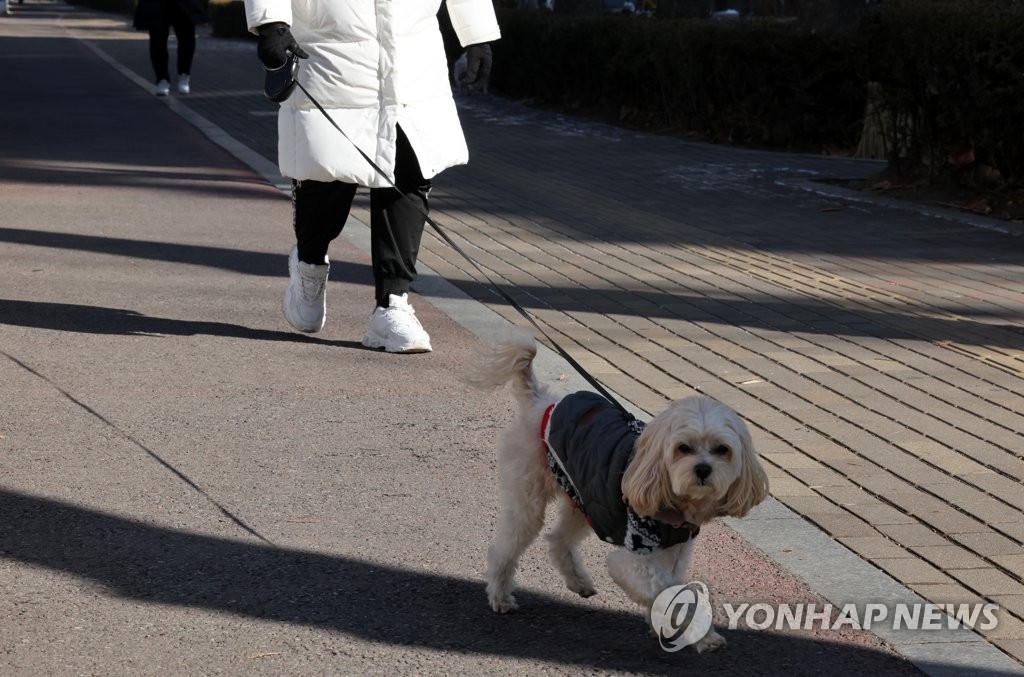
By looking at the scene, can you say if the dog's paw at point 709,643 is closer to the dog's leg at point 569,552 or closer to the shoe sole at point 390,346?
the dog's leg at point 569,552

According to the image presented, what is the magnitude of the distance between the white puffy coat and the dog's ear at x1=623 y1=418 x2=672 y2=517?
11.0ft

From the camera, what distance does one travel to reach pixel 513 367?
379 centimetres

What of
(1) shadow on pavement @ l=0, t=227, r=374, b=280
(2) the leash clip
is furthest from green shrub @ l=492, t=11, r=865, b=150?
(2) the leash clip

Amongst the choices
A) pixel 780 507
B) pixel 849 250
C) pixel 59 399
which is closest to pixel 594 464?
pixel 780 507

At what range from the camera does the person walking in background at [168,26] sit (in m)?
20.1

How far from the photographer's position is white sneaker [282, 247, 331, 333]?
666 centimetres

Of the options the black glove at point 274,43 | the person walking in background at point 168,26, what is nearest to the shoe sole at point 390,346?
the black glove at point 274,43

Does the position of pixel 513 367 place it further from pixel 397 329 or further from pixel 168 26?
pixel 168 26

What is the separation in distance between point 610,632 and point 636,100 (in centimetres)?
1463

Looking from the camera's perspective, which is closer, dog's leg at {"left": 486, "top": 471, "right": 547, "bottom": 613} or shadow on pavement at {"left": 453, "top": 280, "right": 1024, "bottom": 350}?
dog's leg at {"left": 486, "top": 471, "right": 547, "bottom": 613}

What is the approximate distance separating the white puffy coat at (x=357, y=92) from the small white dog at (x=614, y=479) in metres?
2.73

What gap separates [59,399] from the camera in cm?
568

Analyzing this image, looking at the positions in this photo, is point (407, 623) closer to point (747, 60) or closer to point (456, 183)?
point (456, 183)

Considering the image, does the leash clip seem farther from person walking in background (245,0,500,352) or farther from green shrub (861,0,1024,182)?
green shrub (861,0,1024,182)
